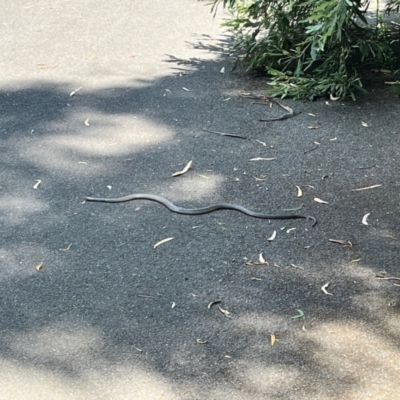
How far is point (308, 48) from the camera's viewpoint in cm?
710

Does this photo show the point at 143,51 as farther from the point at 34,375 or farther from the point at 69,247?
the point at 34,375

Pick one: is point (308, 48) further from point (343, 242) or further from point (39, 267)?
point (39, 267)

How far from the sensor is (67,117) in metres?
6.28

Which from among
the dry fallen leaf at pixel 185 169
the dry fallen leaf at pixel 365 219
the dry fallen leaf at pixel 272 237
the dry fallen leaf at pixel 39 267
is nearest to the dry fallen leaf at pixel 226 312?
the dry fallen leaf at pixel 272 237

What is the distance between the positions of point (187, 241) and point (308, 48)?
324 cm

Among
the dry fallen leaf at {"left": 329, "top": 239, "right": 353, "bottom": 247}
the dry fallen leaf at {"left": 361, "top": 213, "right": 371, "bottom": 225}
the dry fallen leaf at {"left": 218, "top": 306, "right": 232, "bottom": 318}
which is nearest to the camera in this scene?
the dry fallen leaf at {"left": 218, "top": 306, "right": 232, "bottom": 318}

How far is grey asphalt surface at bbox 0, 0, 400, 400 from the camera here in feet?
11.5

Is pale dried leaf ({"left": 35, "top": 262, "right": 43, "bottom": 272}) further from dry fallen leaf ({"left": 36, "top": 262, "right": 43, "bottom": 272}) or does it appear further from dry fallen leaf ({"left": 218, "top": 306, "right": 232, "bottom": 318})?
dry fallen leaf ({"left": 218, "top": 306, "right": 232, "bottom": 318})

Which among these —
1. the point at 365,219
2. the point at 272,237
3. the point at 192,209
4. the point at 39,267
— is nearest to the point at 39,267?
the point at 39,267

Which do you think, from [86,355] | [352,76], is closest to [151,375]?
[86,355]

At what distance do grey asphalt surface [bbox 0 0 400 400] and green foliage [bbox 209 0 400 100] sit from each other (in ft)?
0.77

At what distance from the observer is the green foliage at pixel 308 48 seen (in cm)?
659

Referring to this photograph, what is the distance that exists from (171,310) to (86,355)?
530 mm

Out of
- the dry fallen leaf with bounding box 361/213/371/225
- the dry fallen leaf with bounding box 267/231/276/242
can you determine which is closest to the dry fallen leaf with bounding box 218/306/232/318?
the dry fallen leaf with bounding box 267/231/276/242
